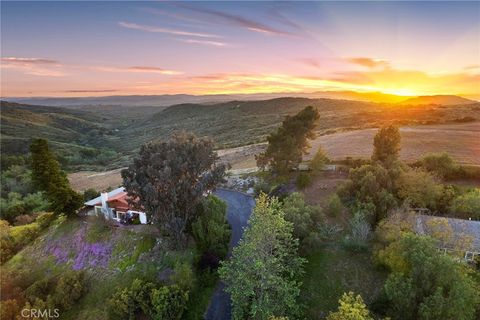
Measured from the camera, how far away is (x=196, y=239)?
2797cm

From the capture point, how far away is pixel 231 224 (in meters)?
32.9

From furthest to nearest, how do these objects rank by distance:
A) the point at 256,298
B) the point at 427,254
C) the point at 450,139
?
the point at 450,139, the point at 256,298, the point at 427,254

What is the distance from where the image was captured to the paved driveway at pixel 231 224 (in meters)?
23.5

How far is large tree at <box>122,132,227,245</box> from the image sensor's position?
25280mm

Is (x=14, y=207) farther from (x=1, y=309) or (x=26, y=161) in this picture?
(x=26, y=161)

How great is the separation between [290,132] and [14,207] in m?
43.9

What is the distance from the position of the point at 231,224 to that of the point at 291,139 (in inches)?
532

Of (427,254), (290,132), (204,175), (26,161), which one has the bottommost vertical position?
(26,161)

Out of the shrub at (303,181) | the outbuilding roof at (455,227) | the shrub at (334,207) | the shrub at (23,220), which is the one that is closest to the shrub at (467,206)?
the outbuilding roof at (455,227)

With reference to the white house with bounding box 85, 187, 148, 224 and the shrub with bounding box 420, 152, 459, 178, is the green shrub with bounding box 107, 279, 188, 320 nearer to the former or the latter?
the white house with bounding box 85, 187, 148, 224

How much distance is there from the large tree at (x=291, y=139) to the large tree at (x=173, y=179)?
13.3m

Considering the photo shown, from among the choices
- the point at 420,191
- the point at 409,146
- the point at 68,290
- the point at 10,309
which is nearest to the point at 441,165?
the point at 420,191

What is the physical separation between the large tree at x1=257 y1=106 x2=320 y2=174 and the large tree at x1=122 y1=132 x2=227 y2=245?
1332 cm

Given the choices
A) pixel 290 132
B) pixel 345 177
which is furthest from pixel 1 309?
pixel 345 177
